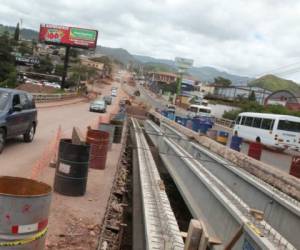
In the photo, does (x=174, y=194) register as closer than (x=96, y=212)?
No

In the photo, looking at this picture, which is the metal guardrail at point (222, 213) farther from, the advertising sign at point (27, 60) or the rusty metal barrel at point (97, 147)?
the advertising sign at point (27, 60)

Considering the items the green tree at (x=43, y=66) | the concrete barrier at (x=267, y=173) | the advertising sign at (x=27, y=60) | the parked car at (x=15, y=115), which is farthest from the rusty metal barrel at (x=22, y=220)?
the green tree at (x=43, y=66)

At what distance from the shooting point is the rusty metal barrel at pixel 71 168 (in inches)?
352

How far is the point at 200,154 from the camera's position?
18109 mm

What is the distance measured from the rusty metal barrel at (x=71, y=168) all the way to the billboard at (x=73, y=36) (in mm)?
78306

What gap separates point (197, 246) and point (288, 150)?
86.3 ft

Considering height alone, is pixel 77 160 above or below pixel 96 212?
above

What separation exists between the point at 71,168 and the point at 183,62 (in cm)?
12634

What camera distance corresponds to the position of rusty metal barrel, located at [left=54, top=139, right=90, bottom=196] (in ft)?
29.4

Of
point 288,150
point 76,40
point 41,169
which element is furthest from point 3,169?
point 76,40

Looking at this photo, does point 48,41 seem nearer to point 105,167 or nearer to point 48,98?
point 48,98

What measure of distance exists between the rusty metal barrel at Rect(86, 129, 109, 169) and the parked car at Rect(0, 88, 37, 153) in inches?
99.9

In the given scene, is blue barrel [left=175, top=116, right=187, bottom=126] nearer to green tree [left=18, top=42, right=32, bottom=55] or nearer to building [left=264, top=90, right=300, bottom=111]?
building [left=264, top=90, right=300, bottom=111]

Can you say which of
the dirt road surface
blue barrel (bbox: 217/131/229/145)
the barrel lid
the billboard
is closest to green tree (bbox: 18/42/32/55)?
the billboard
